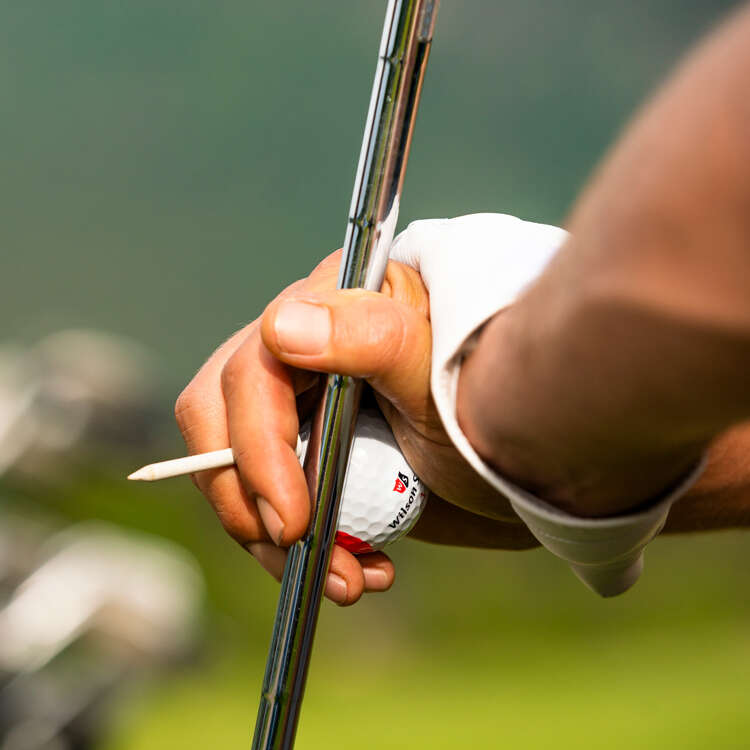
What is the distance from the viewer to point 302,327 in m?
0.55

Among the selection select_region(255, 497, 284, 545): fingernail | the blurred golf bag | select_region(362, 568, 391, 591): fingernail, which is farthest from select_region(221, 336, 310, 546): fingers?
the blurred golf bag

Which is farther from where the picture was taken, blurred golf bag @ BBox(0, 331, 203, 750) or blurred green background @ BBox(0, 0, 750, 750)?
blurred green background @ BBox(0, 0, 750, 750)

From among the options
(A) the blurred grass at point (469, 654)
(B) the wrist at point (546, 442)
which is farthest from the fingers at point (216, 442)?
(A) the blurred grass at point (469, 654)

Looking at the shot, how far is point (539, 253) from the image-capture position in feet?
1.74

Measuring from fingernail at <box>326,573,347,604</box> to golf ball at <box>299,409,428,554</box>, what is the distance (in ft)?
0.12

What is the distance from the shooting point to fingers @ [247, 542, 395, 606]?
676 millimetres

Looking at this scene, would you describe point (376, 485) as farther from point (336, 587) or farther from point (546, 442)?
point (546, 442)

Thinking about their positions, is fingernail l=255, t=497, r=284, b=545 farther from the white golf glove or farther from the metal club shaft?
the white golf glove

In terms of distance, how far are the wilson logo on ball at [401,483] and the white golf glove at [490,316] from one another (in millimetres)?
138

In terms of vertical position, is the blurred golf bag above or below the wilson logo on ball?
below

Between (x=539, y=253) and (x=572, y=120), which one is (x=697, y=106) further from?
(x=572, y=120)

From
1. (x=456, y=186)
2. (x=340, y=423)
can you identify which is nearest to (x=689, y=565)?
(x=456, y=186)

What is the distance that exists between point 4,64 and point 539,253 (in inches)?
113

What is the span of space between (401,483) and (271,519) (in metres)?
0.11
